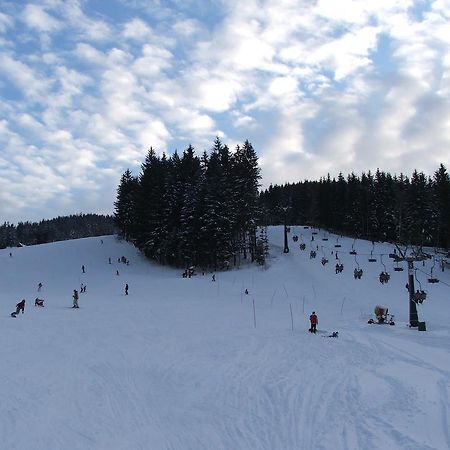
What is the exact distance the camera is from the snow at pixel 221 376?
11195mm

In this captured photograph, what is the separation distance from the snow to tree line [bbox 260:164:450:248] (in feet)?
116

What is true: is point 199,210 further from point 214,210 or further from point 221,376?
point 221,376

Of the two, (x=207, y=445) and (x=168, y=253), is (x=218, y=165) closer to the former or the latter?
(x=168, y=253)

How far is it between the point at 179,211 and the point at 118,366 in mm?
45798

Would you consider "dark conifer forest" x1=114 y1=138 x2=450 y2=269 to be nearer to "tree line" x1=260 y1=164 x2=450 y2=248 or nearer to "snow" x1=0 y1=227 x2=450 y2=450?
"tree line" x1=260 y1=164 x2=450 y2=248

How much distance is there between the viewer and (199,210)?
60.6 m

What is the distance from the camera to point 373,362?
17.8 metres

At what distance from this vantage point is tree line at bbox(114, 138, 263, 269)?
196ft

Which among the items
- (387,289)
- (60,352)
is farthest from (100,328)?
(387,289)

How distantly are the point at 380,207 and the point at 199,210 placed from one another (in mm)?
45973

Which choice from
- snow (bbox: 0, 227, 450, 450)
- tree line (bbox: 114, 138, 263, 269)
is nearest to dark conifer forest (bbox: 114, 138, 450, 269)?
tree line (bbox: 114, 138, 263, 269)

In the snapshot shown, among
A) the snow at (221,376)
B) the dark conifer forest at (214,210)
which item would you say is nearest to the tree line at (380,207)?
the dark conifer forest at (214,210)

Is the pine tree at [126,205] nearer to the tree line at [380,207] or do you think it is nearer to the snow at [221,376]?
the tree line at [380,207]

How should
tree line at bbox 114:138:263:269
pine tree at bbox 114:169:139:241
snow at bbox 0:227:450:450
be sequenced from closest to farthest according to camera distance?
snow at bbox 0:227:450:450 < tree line at bbox 114:138:263:269 < pine tree at bbox 114:169:139:241
